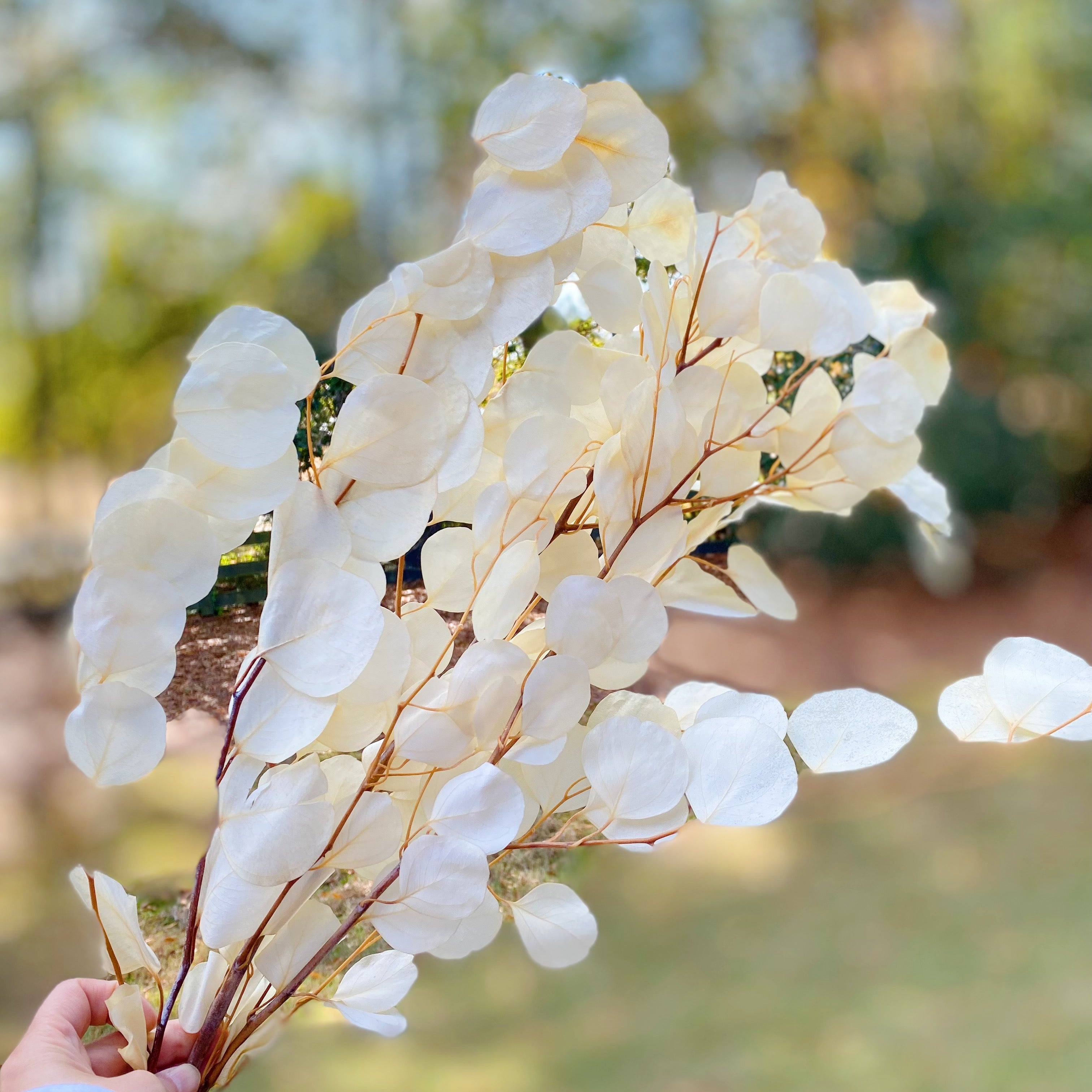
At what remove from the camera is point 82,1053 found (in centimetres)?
20

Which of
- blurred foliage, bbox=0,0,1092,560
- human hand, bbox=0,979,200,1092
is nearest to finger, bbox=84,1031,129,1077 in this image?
human hand, bbox=0,979,200,1092

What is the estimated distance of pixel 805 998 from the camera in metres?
0.39

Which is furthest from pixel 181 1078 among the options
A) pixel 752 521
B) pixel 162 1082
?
pixel 752 521

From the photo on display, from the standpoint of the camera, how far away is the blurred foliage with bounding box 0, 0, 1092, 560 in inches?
19.4

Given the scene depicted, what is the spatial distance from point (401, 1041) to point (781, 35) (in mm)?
1042

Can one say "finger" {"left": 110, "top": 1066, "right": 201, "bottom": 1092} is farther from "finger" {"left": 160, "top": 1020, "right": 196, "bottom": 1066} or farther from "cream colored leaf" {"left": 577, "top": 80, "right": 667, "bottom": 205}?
"cream colored leaf" {"left": 577, "top": 80, "right": 667, "bottom": 205}

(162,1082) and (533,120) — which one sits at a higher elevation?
(533,120)

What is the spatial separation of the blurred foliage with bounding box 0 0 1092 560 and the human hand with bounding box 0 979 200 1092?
21 cm

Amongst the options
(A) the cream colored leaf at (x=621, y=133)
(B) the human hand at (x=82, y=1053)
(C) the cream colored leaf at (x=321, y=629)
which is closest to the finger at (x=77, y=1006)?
(B) the human hand at (x=82, y=1053)

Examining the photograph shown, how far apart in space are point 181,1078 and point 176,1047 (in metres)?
0.02

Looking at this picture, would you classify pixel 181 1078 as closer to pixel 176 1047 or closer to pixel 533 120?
pixel 176 1047

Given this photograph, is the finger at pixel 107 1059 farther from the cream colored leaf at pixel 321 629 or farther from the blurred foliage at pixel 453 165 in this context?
the blurred foliage at pixel 453 165

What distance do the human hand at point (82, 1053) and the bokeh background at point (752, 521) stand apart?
0.06m

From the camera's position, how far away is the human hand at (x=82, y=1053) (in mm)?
184
